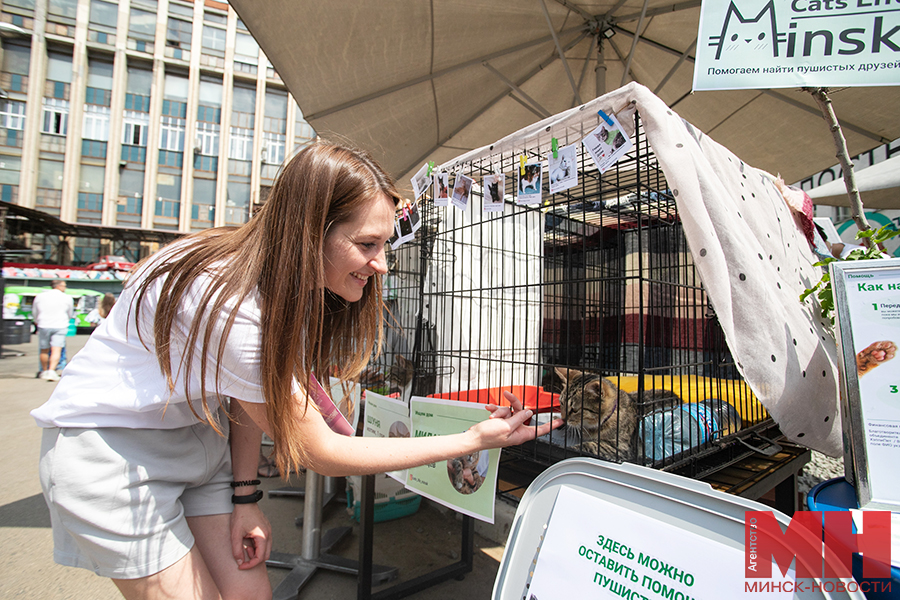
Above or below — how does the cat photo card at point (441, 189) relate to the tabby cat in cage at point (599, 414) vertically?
above

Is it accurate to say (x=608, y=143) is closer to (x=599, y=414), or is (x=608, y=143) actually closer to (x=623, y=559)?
(x=599, y=414)

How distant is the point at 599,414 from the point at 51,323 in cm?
745

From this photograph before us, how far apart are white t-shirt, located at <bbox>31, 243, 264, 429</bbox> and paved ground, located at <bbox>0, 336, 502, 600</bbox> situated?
4.59 ft

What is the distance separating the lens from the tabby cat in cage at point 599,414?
1.29m

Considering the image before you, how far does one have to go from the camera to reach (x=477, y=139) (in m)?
3.39

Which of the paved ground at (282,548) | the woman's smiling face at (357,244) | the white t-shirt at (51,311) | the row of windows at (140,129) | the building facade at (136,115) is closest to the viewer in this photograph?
the woman's smiling face at (357,244)

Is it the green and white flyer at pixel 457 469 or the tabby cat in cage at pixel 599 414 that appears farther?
the tabby cat in cage at pixel 599 414

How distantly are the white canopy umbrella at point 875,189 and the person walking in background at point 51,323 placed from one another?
854 cm

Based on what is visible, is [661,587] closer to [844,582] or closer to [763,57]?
[844,582]

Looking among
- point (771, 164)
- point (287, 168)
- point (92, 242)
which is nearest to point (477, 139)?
point (771, 164)

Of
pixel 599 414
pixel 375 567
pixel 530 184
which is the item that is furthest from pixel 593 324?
pixel 375 567

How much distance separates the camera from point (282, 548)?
83.4 inches

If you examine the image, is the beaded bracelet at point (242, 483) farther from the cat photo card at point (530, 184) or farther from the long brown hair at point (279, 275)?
the cat photo card at point (530, 184)

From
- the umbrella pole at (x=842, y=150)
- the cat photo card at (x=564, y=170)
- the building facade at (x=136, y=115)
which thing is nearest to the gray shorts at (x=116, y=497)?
the cat photo card at (x=564, y=170)
